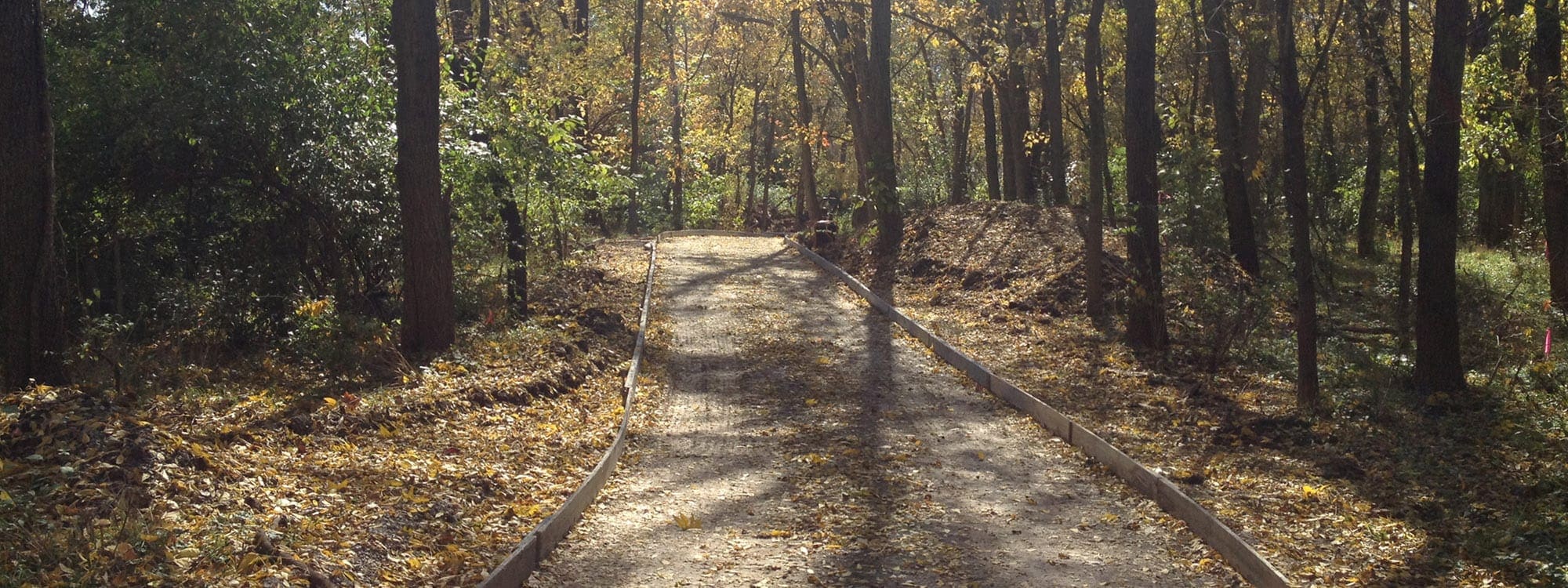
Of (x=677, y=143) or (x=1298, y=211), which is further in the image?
(x=677, y=143)

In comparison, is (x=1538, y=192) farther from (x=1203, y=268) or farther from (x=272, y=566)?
(x=272, y=566)

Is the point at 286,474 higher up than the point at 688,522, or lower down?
higher up

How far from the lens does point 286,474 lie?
7.30 m

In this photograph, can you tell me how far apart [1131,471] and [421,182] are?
7695 millimetres

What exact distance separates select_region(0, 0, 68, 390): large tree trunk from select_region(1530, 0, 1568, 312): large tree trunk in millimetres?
14549

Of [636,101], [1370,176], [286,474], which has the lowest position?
[286,474]

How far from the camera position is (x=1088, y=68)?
51.6ft

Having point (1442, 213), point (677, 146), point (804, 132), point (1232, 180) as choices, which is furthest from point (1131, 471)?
point (677, 146)

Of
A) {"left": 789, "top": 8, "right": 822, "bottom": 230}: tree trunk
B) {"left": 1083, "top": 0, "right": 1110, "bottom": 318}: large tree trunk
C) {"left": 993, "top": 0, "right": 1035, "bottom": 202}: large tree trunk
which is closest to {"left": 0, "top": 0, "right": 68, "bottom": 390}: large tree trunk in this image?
{"left": 1083, "top": 0, "right": 1110, "bottom": 318}: large tree trunk

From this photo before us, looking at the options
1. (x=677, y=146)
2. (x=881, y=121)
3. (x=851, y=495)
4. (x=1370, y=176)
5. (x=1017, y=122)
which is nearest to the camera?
(x=851, y=495)

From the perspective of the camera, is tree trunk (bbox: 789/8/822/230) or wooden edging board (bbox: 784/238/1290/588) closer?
wooden edging board (bbox: 784/238/1290/588)

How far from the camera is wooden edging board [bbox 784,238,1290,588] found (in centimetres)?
666

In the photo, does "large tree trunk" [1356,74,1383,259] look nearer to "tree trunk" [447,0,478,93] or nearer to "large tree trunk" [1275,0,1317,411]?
"large tree trunk" [1275,0,1317,411]

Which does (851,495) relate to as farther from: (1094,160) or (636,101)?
(636,101)
